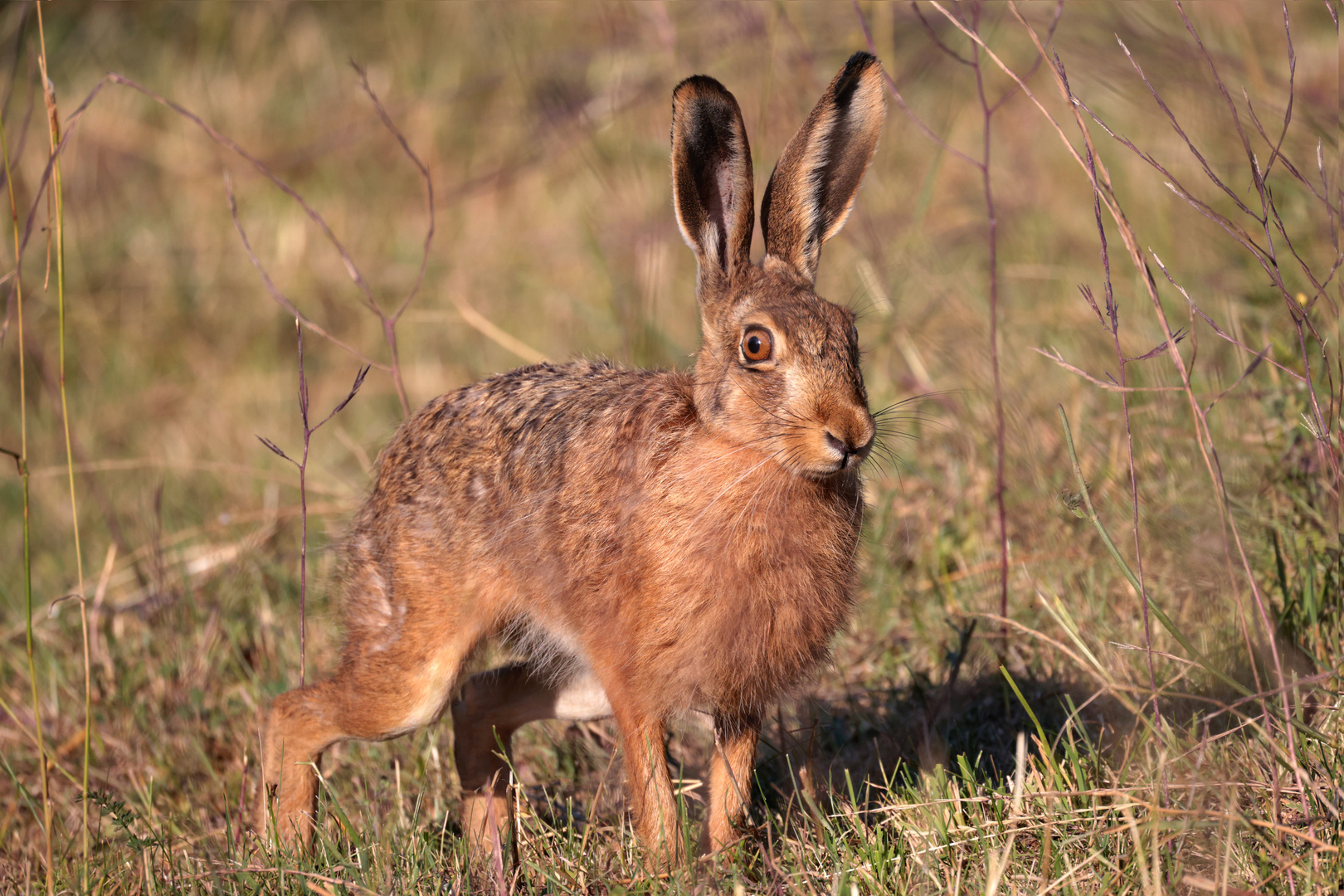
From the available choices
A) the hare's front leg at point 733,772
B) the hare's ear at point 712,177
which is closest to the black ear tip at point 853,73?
the hare's ear at point 712,177

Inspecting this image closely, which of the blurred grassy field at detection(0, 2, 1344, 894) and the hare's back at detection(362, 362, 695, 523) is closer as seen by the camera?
the blurred grassy field at detection(0, 2, 1344, 894)

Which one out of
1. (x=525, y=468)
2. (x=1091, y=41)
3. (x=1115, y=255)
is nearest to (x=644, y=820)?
(x=525, y=468)

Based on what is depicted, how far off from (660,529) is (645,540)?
5 centimetres

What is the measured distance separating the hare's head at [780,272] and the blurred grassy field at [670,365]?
1.81 feet

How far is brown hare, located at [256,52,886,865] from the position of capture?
10.4ft

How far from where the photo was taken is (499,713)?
154 inches

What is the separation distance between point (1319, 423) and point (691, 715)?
5.88 feet

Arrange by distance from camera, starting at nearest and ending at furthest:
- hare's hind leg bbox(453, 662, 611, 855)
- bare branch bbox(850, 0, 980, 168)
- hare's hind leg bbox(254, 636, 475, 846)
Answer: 1. bare branch bbox(850, 0, 980, 168)
2. hare's hind leg bbox(254, 636, 475, 846)
3. hare's hind leg bbox(453, 662, 611, 855)

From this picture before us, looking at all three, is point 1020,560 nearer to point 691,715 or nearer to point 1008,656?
point 1008,656

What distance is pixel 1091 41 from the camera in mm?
6598

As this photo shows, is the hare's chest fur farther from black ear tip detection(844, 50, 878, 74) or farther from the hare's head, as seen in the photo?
black ear tip detection(844, 50, 878, 74)

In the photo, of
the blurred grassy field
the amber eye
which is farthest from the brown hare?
the blurred grassy field

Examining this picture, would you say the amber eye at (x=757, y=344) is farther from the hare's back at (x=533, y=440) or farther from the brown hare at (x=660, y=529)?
the hare's back at (x=533, y=440)

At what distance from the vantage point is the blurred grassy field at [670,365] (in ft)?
10.4
